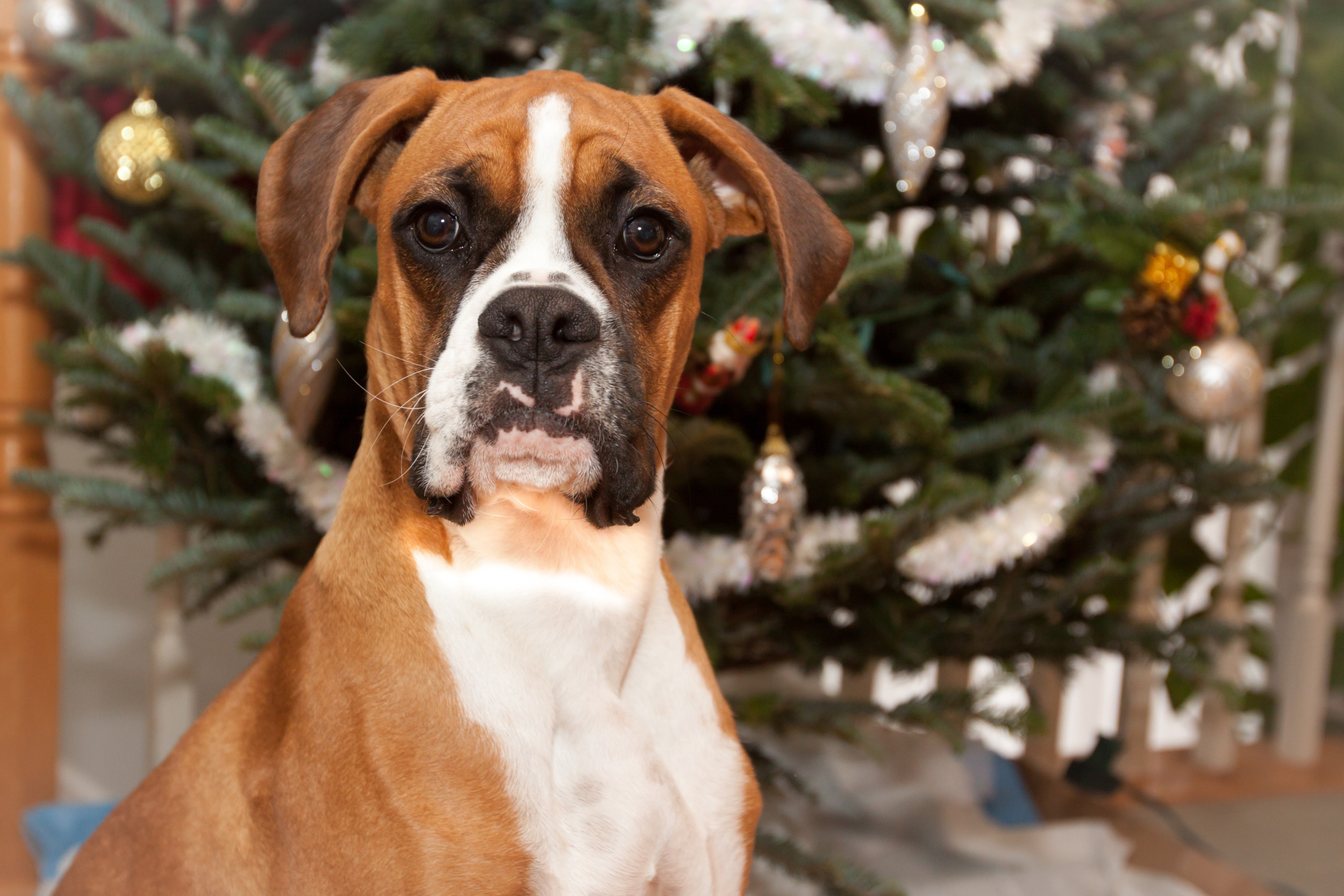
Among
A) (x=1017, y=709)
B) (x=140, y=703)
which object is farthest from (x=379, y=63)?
(x=140, y=703)

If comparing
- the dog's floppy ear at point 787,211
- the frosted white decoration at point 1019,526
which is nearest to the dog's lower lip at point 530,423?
the dog's floppy ear at point 787,211

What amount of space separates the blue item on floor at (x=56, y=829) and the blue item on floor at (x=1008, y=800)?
6.15ft

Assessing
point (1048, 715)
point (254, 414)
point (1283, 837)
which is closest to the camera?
point (254, 414)

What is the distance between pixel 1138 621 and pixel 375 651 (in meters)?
1.54

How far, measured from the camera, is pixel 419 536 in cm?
104

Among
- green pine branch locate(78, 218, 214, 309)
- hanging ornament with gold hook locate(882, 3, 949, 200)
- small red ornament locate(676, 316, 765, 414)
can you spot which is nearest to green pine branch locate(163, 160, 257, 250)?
green pine branch locate(78, 218, 214, 309)

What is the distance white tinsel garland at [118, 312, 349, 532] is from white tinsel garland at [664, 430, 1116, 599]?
1.71ft

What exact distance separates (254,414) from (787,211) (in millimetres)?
885

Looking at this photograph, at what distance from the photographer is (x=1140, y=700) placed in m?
2.70

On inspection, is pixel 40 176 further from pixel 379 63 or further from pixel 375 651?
pixel 375 651

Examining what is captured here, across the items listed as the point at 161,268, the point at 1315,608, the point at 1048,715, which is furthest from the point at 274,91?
the point at 1315,608

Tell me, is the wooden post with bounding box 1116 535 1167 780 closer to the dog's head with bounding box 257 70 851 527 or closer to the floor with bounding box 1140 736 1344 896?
the floor with bounding box 1140 736 1344 896

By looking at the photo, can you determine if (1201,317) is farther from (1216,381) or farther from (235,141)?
(235,141)

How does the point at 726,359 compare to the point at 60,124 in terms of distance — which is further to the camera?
the point at 60,124
